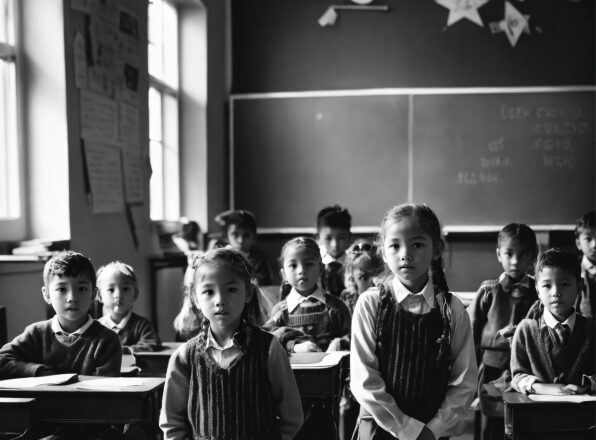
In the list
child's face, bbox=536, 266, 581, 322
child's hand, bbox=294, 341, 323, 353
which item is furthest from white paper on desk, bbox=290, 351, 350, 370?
child's face, bbox=536, 266, 581, 322

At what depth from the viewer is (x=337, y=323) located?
2.66 metres

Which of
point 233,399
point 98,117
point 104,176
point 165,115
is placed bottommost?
point 233,399

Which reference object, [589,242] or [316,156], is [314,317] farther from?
[316,156]

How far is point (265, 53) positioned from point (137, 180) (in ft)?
7.00

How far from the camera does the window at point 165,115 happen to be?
16.0 feet

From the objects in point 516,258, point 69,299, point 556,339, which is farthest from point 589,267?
point 69,299

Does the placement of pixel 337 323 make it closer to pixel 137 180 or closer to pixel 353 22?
pixel 137 180

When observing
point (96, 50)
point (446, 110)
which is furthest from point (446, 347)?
point (446, 110)

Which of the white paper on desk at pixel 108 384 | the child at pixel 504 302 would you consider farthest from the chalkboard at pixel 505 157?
the white paper on desk at pixel 108 384

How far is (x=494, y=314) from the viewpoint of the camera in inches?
108

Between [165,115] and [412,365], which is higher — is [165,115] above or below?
above

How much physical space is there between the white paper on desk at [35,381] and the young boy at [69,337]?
148 mm

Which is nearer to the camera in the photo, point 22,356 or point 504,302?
point 22,356

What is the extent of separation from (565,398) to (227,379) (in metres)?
0.85
